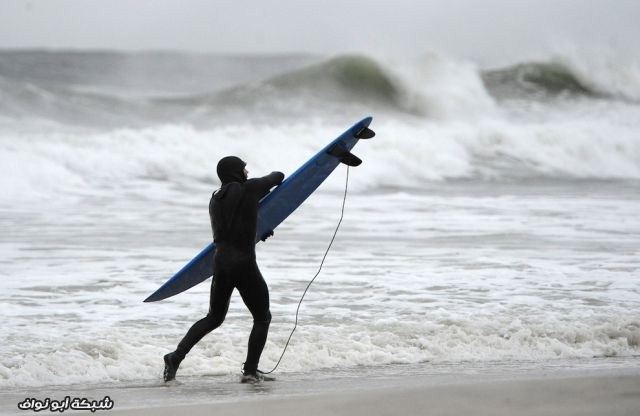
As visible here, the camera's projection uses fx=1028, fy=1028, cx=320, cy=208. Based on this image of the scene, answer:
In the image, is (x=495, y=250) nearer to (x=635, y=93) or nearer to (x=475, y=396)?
(x=475, y=396)

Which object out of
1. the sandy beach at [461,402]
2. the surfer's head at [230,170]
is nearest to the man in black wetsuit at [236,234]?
the surfer's head at [230,170]

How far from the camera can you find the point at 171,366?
547 cm

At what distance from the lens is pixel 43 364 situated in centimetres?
578

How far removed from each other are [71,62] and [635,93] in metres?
19.6

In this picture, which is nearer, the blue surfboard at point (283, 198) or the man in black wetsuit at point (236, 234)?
the man in black wetsuit at point (236, 234)

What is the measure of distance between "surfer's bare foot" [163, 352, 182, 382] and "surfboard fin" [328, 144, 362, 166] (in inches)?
55.4

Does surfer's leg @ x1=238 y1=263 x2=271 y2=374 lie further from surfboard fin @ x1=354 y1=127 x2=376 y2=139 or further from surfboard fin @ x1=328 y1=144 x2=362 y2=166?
surfboard fin @ x1=354 y1=127 x2=376 y2=139

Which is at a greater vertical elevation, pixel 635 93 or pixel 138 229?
pixel 635 93

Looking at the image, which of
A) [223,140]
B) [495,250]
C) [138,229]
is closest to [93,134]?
[223,140]

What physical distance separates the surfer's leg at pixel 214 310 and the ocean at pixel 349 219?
1.43 ft

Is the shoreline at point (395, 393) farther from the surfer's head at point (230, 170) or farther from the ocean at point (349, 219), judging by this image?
the surfer's head at point (230, 170)

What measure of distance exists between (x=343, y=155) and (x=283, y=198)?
1.74 ft

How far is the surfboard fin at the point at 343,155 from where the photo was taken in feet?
18.6

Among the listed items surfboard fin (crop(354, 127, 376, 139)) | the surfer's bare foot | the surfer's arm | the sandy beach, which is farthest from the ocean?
surfboard fin (crop(354, 127, 376, 139))
